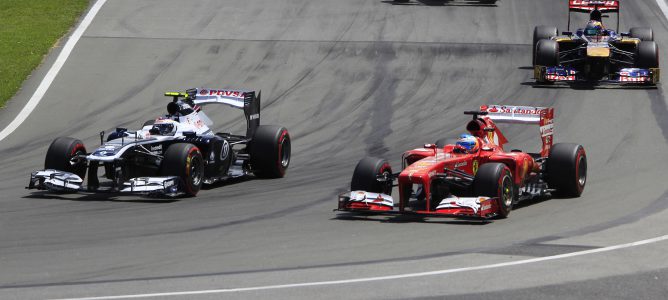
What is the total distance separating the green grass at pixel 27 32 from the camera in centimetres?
3266

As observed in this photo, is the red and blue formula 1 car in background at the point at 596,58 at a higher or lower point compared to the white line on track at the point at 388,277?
higher

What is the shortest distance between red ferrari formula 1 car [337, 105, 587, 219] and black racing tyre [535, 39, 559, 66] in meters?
12.3

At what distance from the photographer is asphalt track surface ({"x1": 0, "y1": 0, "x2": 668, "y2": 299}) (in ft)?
42.5

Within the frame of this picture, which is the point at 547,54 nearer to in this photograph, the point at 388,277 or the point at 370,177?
the point at 370,177

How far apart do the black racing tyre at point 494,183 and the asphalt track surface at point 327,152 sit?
37cm

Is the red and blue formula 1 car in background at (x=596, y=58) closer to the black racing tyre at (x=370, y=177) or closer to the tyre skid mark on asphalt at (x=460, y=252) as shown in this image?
the tyre skid mark on asphalt at (x=460, y=252)

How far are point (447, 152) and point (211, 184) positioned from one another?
205 inches

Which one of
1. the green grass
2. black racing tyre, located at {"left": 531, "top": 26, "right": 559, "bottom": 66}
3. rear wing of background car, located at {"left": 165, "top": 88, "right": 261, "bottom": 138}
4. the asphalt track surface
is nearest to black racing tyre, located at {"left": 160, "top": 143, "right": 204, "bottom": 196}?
the asphalt track surface

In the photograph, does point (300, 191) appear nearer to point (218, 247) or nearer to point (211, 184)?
point (211, 184)

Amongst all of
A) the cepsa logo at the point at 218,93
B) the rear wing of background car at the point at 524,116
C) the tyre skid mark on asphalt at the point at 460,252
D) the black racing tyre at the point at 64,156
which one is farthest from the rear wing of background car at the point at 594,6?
the black racing tyre at the point at 64,156

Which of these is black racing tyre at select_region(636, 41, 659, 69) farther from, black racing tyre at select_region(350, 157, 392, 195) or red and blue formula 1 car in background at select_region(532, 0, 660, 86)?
black racing tyre at select_region(350, 157, 392, 195)

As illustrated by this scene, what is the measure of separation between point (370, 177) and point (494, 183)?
1886mm

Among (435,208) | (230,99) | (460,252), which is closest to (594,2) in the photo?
(230,99)

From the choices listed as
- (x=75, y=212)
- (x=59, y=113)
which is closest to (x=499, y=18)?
(x=59, y=113)
